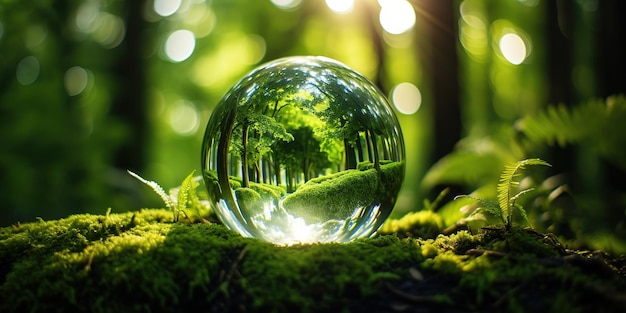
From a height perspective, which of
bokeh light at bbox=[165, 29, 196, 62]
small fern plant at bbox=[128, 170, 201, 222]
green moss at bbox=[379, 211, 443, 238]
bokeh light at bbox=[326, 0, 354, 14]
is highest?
bokeh light at bbox=[165, 29, 196, 62]

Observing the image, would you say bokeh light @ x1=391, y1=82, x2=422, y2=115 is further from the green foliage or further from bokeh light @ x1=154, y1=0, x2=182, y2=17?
the green foliage

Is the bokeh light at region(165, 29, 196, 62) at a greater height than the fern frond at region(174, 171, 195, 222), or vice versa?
the bokeh light at region(165, 29, 196, 62)

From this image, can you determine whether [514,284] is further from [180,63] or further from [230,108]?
[180,63]

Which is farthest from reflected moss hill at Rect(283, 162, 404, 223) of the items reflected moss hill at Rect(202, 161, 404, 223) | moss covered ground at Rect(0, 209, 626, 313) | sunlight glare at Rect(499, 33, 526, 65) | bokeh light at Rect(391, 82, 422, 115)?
bokeh light at Rect(391, 82, 422, 115)

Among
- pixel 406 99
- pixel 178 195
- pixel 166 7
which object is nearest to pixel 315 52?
pixel 166 7

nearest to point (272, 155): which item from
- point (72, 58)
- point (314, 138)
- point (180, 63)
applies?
point (314, 138)

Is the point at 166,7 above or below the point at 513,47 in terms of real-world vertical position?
above

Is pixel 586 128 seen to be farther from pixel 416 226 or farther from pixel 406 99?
pixel 406 99
